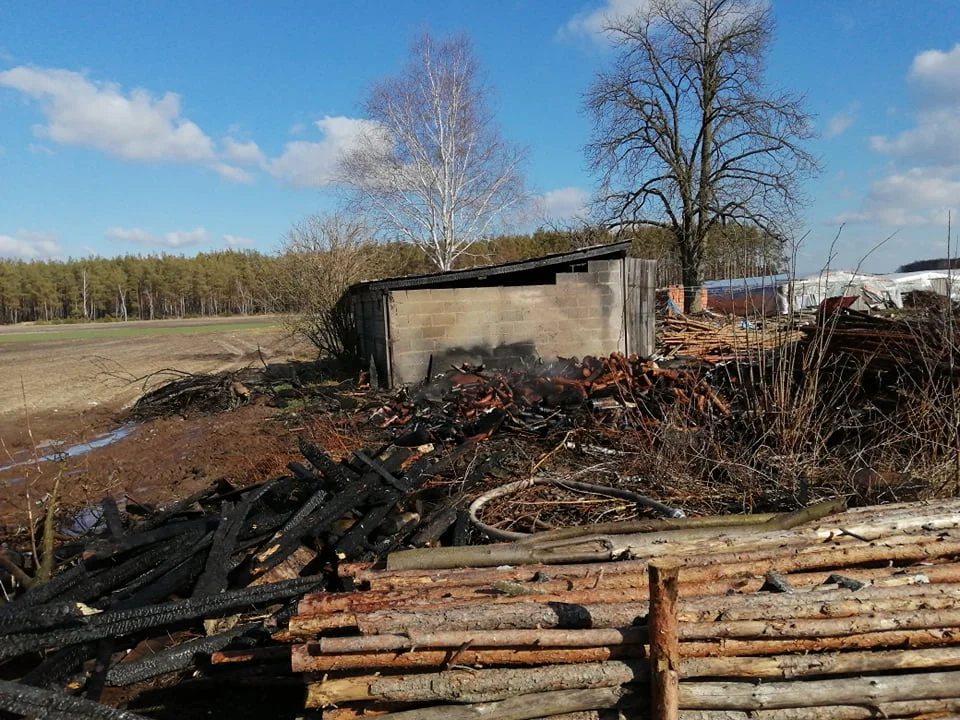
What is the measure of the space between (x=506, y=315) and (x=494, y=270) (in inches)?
37.8

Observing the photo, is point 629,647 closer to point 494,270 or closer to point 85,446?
point 494,270

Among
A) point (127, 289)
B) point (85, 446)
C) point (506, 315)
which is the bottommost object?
point (85, 446)

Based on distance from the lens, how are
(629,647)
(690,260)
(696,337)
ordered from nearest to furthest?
(629,647)
(696,337)
(690,260)

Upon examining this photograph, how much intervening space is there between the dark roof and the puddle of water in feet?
18.1

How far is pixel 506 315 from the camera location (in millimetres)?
12820

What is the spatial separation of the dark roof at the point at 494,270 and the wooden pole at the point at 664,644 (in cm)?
1004

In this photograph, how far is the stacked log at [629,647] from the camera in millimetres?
2850

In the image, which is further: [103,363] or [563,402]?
[103,363]

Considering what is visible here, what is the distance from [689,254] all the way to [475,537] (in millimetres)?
28993

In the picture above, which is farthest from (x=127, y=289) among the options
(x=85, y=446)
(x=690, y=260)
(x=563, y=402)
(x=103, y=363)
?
(x=563, y=402)

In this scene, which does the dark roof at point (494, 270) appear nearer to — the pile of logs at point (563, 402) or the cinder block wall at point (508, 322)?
the cinder block wall at point (508, 322)

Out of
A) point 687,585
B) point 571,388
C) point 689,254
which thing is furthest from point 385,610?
point 689,254

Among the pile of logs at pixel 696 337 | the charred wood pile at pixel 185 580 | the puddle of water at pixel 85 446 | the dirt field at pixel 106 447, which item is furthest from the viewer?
the pile of logs at pixel 696 337

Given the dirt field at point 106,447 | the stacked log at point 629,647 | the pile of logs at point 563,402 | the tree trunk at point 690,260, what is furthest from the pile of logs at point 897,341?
the tree trunk at point 690,260
